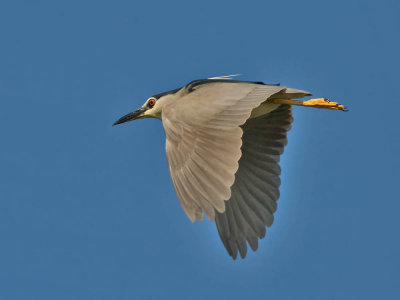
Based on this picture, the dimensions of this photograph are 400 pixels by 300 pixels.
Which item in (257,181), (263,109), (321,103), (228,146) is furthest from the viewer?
(257,181)

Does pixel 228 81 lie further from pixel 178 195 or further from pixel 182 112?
pixel 178 195

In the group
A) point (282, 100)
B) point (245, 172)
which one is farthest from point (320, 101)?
point (245, 172)

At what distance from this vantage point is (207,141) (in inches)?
304

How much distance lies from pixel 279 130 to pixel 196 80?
1.06 meters

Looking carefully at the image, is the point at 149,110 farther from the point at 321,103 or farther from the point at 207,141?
the point at 207,141

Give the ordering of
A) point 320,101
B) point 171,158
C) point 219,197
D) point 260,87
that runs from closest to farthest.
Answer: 1. point 219,197
2. point 171,158
3. point 260,87
4. point 320,101

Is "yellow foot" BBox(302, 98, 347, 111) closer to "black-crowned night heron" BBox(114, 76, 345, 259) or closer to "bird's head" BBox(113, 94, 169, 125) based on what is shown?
"black-crowned night heron" BBox(114, 76, 345, 259)

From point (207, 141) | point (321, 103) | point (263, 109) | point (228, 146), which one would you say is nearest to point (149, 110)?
point (263, 109)

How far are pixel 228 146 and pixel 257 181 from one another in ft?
6.65

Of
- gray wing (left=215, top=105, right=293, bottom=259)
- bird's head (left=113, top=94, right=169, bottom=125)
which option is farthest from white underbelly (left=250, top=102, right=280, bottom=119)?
bird's head (left=113, top=94, right=169, bottom=125)

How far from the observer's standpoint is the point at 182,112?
8234 millimetres

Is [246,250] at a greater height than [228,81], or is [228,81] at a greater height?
[228,81]

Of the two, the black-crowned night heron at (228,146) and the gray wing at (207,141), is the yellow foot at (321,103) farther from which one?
the gray wing at (207,141)

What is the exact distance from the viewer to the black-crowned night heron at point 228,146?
7.47 metres
